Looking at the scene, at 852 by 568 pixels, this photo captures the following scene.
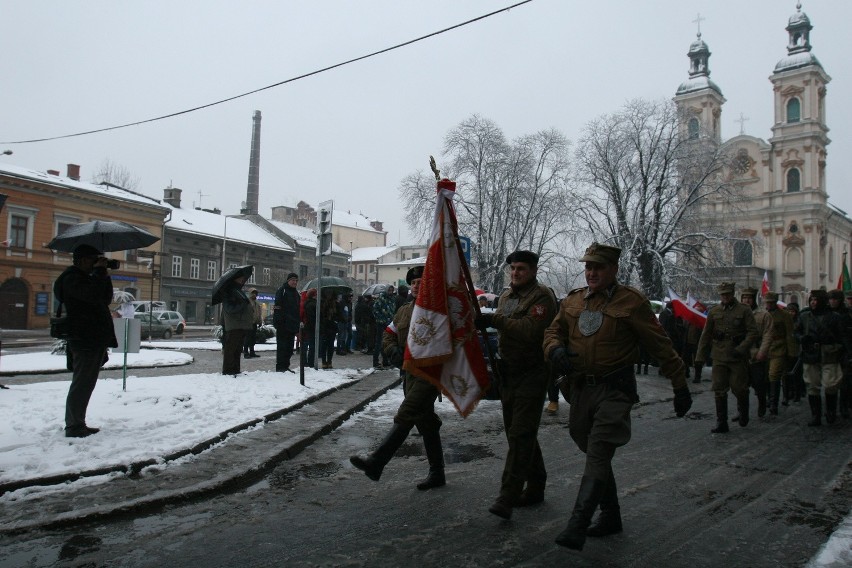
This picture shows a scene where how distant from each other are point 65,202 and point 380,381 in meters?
38.9

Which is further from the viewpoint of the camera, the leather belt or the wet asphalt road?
the leather belt

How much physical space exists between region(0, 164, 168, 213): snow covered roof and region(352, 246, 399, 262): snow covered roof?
45.0 meters

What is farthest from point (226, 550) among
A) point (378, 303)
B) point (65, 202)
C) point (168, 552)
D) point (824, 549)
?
point (65, 202)

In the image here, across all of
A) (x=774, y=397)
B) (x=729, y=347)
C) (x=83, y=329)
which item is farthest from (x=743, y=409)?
(x=83, y=329)

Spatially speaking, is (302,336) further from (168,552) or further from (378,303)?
(168,552)

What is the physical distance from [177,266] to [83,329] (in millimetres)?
50400

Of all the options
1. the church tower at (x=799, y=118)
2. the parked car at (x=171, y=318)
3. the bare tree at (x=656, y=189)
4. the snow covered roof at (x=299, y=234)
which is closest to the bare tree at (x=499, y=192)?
the bare tree at (x=656, y=189)

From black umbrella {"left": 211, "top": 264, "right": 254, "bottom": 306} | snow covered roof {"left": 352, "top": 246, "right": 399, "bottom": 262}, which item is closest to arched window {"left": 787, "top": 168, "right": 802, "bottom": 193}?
snow covered roof {"left": 352, "top": 246, "right": 399, "bottom": 262}

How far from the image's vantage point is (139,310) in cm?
3912

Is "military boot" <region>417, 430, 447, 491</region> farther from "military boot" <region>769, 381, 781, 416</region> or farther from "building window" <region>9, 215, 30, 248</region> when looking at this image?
"building window" <region>9, 215, 30, 248</region>

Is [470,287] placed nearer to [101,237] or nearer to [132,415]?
[132,415]

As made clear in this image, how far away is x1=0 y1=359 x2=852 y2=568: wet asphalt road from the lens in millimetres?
3832

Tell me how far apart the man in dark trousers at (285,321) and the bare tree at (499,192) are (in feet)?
78.7

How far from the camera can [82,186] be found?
44344 millimetres
